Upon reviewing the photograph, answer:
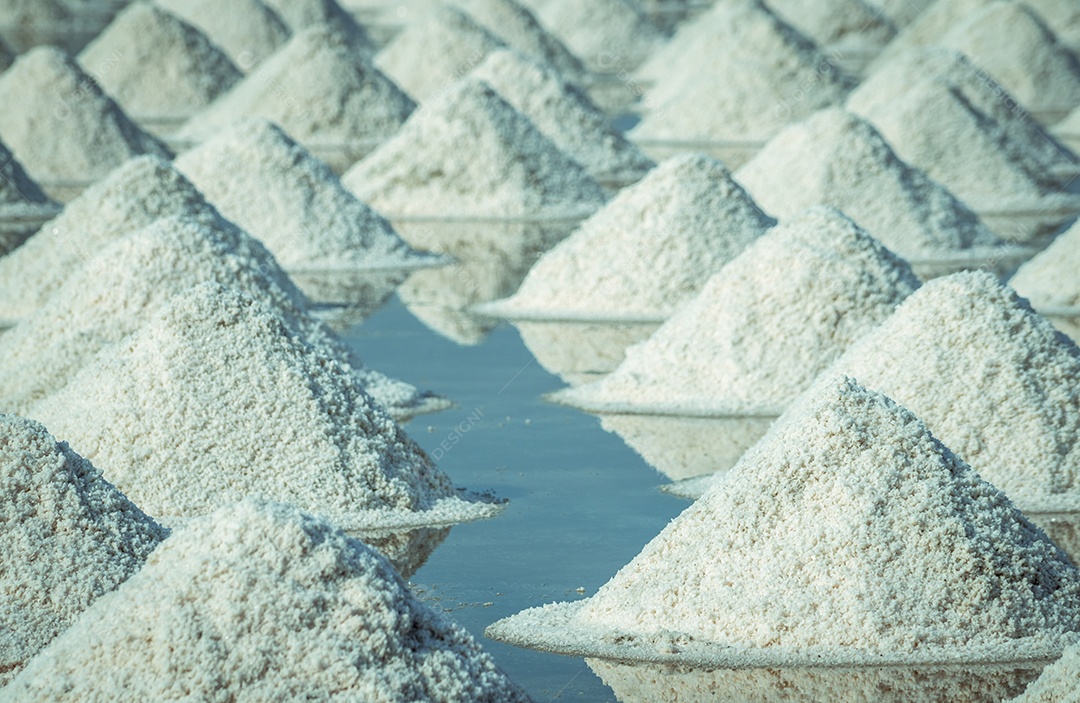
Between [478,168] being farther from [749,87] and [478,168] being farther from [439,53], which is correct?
[439,53]

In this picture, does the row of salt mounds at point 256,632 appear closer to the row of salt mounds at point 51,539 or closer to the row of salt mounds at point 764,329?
the row of salt mounds at point 51,539

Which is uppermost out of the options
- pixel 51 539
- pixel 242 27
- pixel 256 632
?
pixel 256 632

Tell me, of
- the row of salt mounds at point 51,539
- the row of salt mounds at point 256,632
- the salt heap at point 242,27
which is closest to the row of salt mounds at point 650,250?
the row of salt mounds at point 51,539

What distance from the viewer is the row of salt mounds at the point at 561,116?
17234 millimetres

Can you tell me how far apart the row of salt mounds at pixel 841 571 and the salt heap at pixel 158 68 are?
55.2 feet

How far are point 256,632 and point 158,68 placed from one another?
59.7 ft

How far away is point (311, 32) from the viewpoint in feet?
64.2

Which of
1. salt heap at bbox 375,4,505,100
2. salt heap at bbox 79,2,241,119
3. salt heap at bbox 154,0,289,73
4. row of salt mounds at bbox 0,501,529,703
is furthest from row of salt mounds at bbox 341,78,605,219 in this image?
row of salt mounds at bbox 0,501,529,703

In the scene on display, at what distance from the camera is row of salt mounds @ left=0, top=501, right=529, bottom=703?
15.0ft

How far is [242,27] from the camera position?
25.8m

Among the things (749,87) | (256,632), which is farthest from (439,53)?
(256,632)

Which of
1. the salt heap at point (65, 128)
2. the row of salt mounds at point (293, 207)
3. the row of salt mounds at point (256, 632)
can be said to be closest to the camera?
the row of salt mounds at point (256, 632)

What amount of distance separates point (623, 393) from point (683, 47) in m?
17.2

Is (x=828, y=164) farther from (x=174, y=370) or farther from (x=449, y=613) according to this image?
(x=449, y=613)
